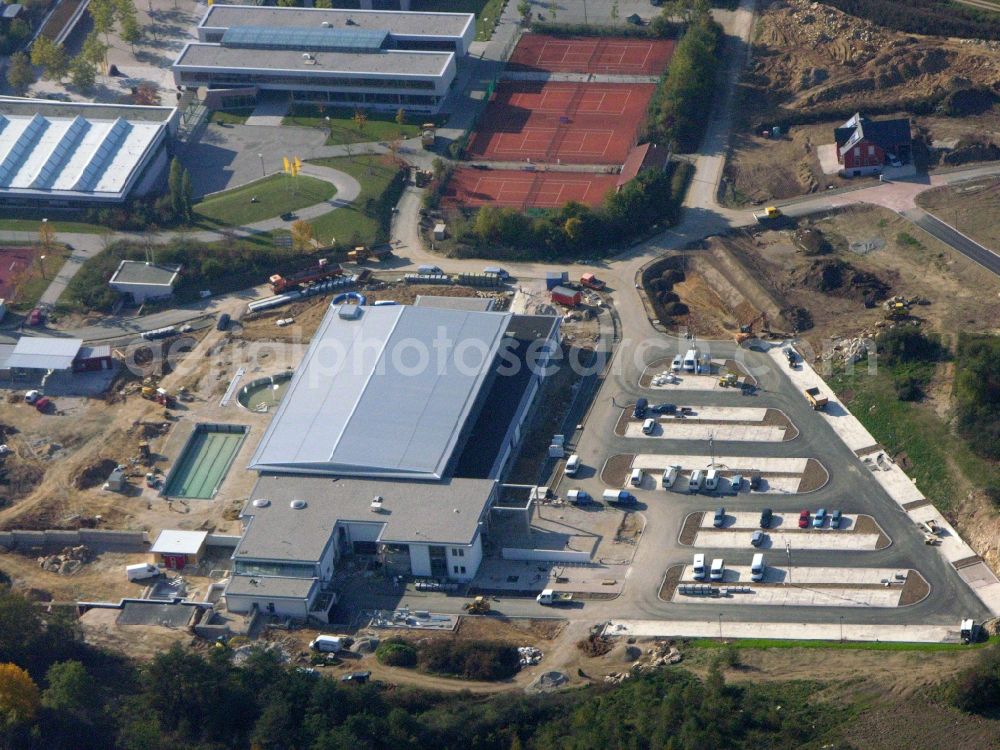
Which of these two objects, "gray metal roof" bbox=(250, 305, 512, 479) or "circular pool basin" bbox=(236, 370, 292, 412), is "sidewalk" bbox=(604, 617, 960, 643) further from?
"circular pool basin" bbox=(236, 370, 292, 412)

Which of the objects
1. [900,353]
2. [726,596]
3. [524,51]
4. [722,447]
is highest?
[524,51]

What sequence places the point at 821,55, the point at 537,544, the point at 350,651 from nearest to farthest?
1. the point at 350,651
2. the point at 537,544
3. the point at 821,55

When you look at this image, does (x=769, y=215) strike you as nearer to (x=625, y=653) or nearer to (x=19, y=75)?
(x=625, y=653)

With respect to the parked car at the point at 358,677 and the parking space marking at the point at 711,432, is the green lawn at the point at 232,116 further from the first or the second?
the parked car at the point at 358,677

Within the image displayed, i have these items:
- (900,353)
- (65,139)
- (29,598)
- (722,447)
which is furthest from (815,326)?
(65,139)

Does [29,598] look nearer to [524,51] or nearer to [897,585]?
[897,585]

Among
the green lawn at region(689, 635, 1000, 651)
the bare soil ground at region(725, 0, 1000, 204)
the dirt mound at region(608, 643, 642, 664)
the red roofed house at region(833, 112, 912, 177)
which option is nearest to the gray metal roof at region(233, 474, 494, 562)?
the dirt mound at region(608, 643, 642, 664)

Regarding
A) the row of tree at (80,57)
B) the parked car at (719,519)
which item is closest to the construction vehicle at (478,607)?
the parked car at (719,519)
